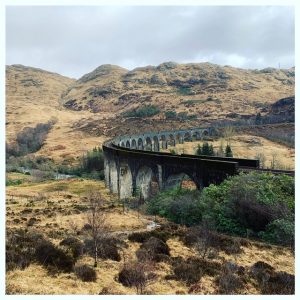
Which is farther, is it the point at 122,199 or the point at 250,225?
the point at 122,199

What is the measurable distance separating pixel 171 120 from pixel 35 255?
13452 centimetres

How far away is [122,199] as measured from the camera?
Result: 1938 inches

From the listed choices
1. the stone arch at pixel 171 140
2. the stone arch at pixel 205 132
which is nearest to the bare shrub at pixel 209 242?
the stone arch at pixel 171 140

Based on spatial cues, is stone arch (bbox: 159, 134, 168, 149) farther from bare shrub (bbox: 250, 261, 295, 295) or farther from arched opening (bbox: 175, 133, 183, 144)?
bare shrub (bbox: 250, 261, 295, 295)

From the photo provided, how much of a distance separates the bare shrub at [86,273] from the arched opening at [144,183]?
91.4 feet

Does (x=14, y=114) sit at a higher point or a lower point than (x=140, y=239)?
higher

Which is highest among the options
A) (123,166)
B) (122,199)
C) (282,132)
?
(282,132)

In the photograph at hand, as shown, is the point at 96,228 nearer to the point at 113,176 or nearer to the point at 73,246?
the point at 73,246

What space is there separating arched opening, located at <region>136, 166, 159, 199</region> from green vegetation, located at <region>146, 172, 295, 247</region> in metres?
15.4

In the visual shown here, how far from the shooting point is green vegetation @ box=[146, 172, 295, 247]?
80.0 feet

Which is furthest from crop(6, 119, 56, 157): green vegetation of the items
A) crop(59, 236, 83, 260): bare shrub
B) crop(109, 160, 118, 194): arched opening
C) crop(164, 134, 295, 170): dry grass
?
crop(59, 236, 83, 260): bare shrub

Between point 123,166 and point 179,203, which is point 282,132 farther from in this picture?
point 179,203
